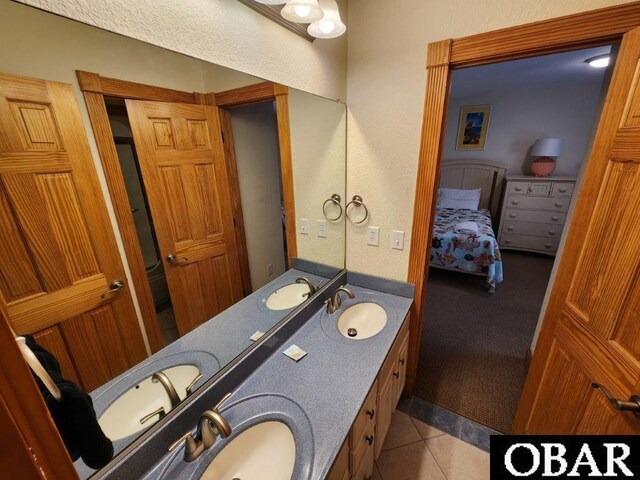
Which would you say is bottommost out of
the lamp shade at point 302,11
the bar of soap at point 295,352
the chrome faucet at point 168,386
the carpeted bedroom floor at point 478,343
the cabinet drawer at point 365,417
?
the carpeted bedroom floor at point 478,343

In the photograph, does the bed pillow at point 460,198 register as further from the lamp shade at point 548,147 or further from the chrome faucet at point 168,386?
the chrome faucet at point 168,386

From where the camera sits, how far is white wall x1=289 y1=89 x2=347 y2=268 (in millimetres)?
Answer: 1432

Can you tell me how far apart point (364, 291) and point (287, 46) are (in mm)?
1378

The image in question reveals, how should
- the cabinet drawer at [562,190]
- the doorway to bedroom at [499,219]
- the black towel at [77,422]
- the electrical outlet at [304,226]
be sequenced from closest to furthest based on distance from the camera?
1. the black towel at [77,422]
2. the electrical outlet at [304,226]
3. the doorway to bedroom at [499,219]
4. the cabinet drawer at [562,190]

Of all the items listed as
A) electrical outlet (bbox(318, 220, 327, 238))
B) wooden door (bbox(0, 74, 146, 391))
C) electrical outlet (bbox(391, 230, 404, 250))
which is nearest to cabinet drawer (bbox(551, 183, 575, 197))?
electrical outlet (bbox(391, 230, 404, 250))

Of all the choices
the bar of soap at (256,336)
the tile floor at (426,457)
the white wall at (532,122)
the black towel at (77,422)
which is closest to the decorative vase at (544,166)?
the white wall at (532,122)

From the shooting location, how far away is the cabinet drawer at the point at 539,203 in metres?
3.98

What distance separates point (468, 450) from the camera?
5.16 feet

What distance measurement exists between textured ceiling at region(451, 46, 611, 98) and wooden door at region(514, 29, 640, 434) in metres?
2.17

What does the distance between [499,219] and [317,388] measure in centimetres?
465

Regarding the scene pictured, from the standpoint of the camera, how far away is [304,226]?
1.62 m

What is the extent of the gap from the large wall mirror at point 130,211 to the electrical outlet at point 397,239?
2.48 feet

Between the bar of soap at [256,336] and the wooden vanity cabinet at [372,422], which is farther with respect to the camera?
the bar of soap at [256,336]

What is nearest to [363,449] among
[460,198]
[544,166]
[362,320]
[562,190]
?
[362,320]
